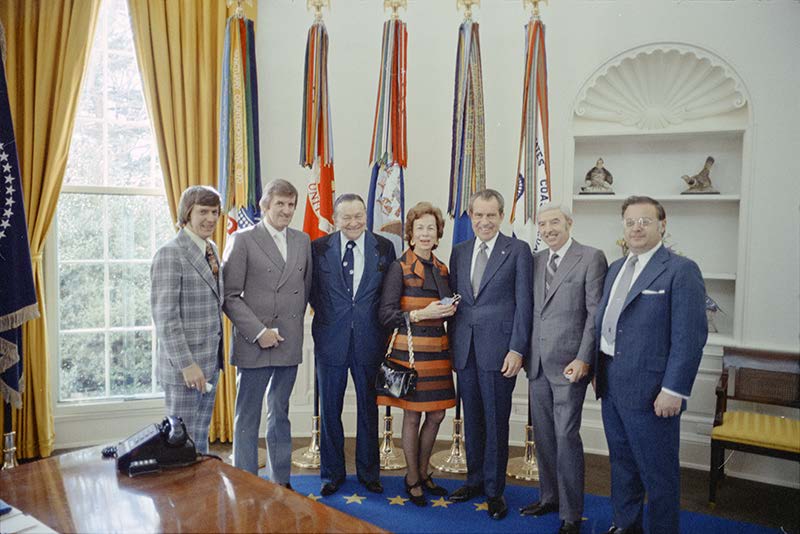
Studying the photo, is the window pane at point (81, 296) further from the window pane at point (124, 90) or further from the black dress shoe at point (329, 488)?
the black dress shoe at point (329, 488)

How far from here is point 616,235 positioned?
3980 mm

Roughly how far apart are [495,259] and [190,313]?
1.35 meters

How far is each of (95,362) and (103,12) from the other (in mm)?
2218

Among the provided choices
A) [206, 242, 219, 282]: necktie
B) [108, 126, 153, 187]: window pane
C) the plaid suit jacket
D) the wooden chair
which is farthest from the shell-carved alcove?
[108, 126, 153, 187]: window pane

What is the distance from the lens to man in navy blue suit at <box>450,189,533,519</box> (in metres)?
2.70

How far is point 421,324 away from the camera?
2777 millimetres

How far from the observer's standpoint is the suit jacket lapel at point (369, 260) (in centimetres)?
291

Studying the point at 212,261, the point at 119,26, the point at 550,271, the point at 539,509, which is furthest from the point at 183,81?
the point at 539,509

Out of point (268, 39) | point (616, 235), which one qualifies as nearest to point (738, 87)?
point (616, 235)

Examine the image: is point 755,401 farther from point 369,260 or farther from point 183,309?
point 183,309

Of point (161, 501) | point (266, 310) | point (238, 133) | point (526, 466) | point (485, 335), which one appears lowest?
point (526, 466)

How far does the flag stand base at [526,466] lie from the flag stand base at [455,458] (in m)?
0.27

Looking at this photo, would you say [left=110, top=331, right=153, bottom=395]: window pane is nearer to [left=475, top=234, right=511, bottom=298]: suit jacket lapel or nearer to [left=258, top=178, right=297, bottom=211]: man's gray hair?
[left=258, top=178, right=297, bottom=211]: man's gray hair

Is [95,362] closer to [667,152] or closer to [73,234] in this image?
[73,234]
